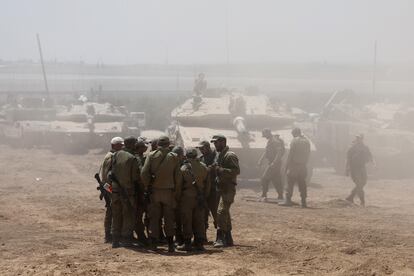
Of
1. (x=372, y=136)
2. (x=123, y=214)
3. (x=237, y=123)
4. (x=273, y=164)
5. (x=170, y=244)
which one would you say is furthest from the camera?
(x=372, y=136)

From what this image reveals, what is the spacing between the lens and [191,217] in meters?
8.27

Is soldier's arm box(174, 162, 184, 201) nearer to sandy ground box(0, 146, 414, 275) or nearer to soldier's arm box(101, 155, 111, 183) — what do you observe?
sandy ground box(0, 146, 414, 275)

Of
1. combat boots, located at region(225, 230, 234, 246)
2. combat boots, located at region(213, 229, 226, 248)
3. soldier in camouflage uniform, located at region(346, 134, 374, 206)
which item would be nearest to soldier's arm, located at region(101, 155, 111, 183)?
combat boots, located at region(213, 229, 226, 248)

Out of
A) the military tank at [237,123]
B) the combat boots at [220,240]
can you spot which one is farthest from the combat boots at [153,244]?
the military tank at [237,123]

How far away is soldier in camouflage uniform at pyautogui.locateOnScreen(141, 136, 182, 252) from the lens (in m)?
8.07

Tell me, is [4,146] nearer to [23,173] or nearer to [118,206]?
[23,173]

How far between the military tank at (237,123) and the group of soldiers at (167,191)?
23.3ft

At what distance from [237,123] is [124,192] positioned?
9.34 m

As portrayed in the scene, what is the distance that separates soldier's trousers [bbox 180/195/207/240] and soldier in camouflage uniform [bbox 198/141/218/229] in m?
0.24

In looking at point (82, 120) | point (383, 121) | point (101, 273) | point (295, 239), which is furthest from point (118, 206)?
point (82, 120)

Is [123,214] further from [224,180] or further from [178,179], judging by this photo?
[224,180]

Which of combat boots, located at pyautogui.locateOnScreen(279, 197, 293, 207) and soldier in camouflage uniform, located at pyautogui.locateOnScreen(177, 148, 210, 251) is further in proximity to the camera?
combat boots, located at pyautogui.locateOnScreen(279, 197, 293, 207)

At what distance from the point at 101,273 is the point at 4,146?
19.0m

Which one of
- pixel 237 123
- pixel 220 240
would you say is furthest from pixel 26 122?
pixel 220 240
